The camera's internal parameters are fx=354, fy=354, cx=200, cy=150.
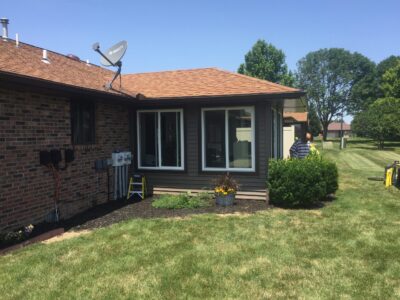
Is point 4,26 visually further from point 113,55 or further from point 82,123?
point 82,123

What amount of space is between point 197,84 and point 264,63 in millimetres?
50008

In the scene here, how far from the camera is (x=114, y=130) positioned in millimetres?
9836

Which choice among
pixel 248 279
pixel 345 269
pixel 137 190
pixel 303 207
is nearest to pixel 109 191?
pixel 137 190

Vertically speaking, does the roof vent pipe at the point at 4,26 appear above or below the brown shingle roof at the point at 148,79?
above

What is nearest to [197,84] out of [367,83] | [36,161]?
[36,161]

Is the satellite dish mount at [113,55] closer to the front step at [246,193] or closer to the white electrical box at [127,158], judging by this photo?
the white electrical box at [127,158]

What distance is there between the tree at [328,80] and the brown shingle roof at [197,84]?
6209cm

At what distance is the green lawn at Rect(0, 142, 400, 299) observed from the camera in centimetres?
428

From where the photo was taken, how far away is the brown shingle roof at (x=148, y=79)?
762 centimetres

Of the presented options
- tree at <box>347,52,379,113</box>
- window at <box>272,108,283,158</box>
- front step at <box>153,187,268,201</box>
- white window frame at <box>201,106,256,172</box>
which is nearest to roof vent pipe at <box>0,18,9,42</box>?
white window frame at <box>201,106,256,172</box>

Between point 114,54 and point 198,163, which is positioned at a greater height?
point 114,54

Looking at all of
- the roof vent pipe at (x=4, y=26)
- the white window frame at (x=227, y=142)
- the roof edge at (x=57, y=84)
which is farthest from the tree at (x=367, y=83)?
the roof vent pipe at (x=4, y=26)

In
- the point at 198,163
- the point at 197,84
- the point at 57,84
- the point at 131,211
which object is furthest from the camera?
the point at 197,84

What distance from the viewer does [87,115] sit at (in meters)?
8.84
